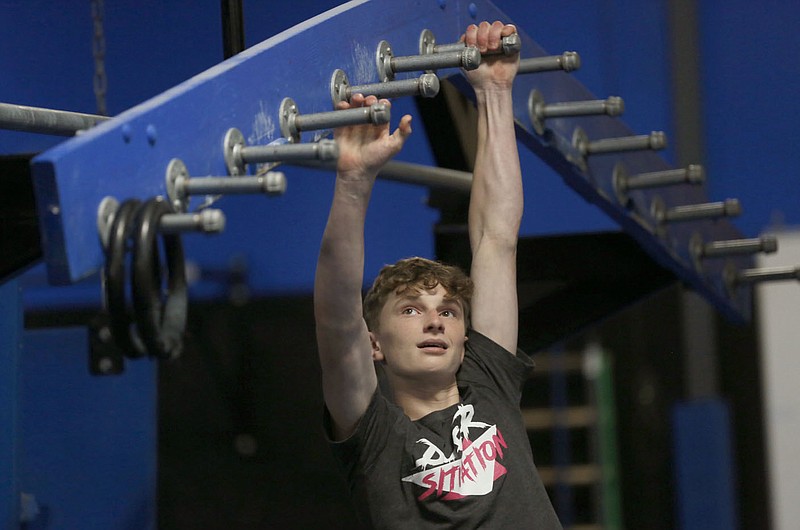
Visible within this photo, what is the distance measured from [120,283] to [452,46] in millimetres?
966

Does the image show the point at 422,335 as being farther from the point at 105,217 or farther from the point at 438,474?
the point at 105,217

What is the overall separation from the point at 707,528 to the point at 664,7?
2391 millimetres

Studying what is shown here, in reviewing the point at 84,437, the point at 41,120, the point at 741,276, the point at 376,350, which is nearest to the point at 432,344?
the point at 376,350

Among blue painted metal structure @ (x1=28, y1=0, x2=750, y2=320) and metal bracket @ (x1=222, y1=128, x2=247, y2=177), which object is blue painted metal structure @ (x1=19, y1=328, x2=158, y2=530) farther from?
metal bracket @ (x1=222, y1=128, x2=247, y2=177)

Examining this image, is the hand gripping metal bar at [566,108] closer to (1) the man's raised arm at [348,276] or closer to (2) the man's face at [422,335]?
(2) the man's face at [422,335]

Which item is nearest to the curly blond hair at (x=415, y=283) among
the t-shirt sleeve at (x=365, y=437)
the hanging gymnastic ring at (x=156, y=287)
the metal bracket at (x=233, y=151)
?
the t-shirt sleeve at (x=365, y=437)

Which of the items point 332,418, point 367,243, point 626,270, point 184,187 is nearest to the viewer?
point 184,187

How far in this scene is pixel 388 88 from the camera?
157cm

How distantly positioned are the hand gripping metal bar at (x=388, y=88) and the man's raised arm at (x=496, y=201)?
0.42m

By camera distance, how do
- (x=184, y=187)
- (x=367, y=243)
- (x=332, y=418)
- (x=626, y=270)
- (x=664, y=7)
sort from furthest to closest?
(x=664, y=7) < (x=367, y=243) < (x=626, y=270) < (x=332, y=418) < (x=184, y=187)

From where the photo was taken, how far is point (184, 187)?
50.6 inches

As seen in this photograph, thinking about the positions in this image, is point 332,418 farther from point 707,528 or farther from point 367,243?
point 707,528

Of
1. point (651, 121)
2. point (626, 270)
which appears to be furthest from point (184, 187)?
point (651, 121)

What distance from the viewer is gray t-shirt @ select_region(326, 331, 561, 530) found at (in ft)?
5.90
